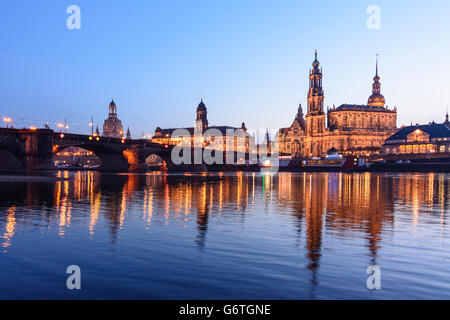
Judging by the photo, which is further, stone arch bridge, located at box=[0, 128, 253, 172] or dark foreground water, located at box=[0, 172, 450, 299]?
stone arch bridge, located at box=[0, 128, 253, 172]

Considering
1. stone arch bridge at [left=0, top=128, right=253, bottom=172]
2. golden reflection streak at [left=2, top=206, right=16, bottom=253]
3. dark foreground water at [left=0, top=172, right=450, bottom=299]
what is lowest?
dark foreground water at [left=0, top=172, right=450, bottom=299]

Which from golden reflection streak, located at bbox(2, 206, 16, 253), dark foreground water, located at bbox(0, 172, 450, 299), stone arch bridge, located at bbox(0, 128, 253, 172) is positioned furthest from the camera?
stone arch bridge, located at bbox(0, 128, 253, 172)

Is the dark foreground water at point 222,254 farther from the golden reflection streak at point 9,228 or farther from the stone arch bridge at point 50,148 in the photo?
the stone arch bridge at point 50,148

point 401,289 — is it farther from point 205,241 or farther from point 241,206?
point 241,206

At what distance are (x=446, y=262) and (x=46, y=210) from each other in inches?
916

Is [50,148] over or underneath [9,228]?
over

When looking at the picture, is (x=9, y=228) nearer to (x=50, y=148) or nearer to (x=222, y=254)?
(x=222, y=254)

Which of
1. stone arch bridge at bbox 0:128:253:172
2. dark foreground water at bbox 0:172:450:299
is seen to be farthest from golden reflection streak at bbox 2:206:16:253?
stone arch bridge at bbox 0:128:253:172

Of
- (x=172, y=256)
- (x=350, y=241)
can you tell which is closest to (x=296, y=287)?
(x=172, y=256)

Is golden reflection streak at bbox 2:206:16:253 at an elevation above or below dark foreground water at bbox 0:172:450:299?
above

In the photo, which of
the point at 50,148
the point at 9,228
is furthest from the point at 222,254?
the point at 50,148

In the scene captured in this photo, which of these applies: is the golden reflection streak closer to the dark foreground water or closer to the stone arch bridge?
the dark foreground water

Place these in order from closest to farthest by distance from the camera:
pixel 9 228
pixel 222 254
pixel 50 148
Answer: pixel 222 254, pixel 9 228, pixel 50 148

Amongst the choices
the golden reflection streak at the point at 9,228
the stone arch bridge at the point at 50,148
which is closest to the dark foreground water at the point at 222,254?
the golden reflection streak at the point at 9,228
